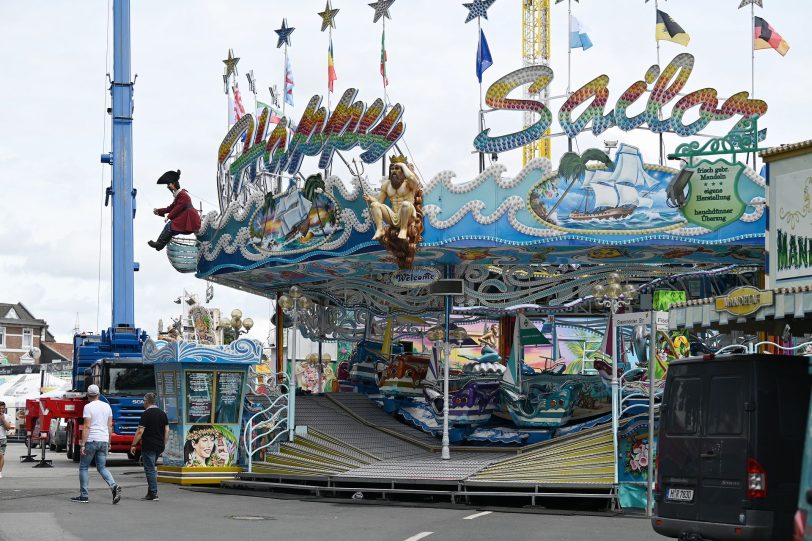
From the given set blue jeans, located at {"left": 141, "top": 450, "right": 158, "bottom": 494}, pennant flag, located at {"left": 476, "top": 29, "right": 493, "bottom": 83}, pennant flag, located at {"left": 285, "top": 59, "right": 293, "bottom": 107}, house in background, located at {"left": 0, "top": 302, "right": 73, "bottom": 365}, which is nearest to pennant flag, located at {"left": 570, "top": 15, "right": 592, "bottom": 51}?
pennant flag, located at {"left": 476, "top": 29, "right": 493, "bottom": 83}

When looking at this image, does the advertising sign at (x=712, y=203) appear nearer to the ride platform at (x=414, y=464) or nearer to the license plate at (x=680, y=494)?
the ride platform at (x=414, y=464)

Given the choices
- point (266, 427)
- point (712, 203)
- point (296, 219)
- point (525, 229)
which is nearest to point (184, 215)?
point (296, 219)

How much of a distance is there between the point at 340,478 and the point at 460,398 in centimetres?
421

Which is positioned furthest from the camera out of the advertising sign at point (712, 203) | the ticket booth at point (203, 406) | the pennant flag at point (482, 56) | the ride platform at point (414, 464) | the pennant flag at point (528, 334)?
the pennant flag at point (528, 334)

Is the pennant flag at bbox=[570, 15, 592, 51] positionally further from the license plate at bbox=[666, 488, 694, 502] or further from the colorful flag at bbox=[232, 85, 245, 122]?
the license plate at bbox=[666, 488, 694, 502]

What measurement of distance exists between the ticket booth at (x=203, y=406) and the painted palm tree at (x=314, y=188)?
3.00 metres

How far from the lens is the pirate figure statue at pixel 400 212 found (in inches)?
845

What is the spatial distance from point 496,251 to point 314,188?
13.0 ft

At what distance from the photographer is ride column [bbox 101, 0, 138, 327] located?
3441cm

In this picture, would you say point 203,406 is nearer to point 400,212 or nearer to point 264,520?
point 400,212

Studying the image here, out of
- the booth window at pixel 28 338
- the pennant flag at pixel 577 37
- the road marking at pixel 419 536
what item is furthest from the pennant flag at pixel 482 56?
the booth window at pixel 28 338

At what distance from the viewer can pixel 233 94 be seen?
32.0 metres

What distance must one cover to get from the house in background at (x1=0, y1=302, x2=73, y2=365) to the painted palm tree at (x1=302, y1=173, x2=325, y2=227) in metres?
70.8

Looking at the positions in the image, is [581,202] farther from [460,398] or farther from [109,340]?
[109,340]
